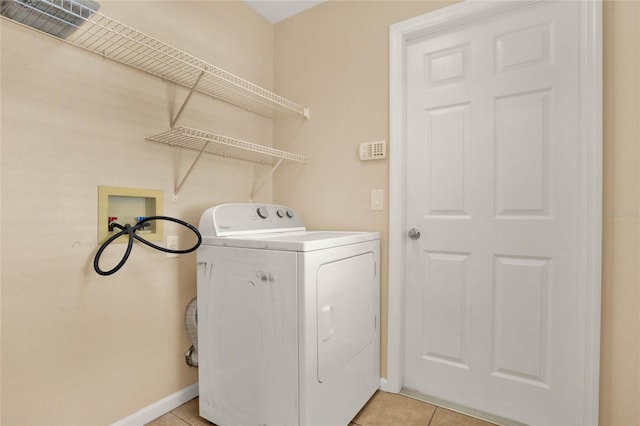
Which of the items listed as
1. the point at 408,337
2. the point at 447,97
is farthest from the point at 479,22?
the point at 408,337

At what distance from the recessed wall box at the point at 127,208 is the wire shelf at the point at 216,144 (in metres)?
0.29

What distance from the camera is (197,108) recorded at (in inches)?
72.4

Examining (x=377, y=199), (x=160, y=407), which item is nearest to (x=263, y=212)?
(x=377, y=199)

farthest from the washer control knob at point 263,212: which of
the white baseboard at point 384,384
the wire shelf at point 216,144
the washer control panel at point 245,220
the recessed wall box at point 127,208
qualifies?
the white baseboard at point 384,384

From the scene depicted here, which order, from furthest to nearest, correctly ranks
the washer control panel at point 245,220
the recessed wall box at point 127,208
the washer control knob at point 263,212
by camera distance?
the washer control knob at point 263,212 → the washer control panel at point 245,220 → the recessed wall box at point 127,208

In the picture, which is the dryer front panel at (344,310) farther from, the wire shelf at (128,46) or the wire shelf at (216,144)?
the wire shelf at (128,46)

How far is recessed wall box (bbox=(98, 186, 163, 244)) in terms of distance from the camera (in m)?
1.43

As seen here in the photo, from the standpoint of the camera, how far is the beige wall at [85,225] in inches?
47.3

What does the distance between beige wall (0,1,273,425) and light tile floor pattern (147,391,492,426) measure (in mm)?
142

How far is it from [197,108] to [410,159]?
50.9 inches

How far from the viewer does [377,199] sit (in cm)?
194

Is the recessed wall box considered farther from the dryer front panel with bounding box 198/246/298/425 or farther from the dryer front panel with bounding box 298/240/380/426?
the dryer front panel with bounding box 298/240/380/426

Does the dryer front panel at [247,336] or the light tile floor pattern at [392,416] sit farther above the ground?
the dryer front panel at [247,336]

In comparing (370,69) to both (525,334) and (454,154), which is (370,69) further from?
(525,334)
